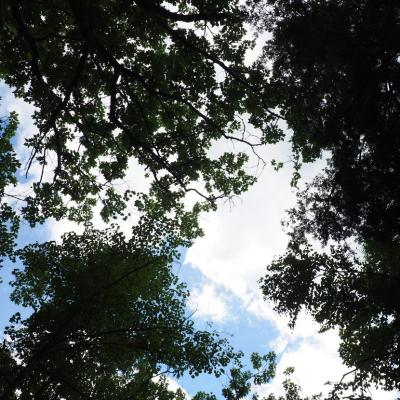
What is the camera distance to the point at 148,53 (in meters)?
9.13

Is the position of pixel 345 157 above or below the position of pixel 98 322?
above

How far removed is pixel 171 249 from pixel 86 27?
765cm

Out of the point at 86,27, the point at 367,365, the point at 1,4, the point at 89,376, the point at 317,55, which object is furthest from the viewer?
the point at 89,376

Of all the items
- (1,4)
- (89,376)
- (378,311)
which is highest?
(1,4)

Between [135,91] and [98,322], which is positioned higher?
[135,91]

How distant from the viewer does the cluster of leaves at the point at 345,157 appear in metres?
8.30

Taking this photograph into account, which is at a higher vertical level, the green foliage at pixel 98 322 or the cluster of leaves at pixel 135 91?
the cluster of leaves at pixel 135 91

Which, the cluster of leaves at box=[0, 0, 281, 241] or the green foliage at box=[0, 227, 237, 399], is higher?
the cluster of leaves at box=[0, 0, 281, 241]

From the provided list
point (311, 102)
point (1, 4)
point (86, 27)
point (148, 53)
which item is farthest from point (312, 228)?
point (1, 4)

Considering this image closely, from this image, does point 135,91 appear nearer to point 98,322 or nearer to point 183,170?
point 183,170

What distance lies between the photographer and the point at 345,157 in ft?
32.1

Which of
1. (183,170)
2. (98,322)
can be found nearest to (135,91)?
(183,170)

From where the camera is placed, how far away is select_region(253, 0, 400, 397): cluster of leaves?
27.2 ft

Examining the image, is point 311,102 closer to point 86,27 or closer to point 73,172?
point 86,27
